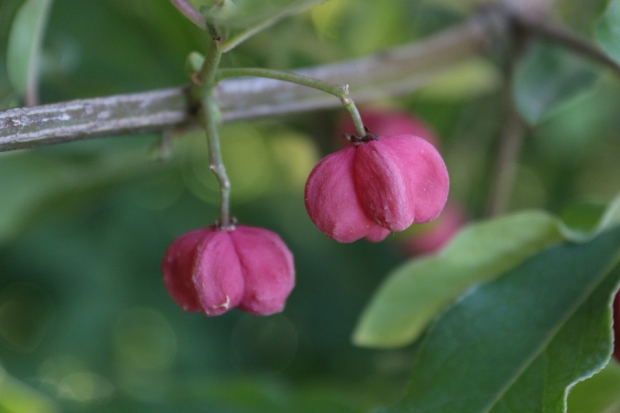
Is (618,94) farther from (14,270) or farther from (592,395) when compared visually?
(14,270)

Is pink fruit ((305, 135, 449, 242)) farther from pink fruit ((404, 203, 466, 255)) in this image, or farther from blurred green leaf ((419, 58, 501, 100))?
blurred green leaf ((419, 58, 501, 100))

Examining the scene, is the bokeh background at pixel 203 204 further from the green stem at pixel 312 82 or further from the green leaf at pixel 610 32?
the green stem at pixel 312 82

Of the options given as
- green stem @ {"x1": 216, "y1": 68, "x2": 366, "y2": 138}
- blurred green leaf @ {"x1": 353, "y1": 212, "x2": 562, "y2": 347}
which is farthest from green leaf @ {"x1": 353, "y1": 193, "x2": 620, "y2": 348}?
green stem @ {"x1": 216, "y1": 68, "x2": 366, "y2": 138}

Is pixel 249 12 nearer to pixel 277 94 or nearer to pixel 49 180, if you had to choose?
pixel 277 94

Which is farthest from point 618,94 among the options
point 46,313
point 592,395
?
point 46,313

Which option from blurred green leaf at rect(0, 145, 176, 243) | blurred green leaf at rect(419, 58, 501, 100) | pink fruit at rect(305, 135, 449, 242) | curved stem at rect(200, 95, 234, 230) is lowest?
pink fruit at rect(305, 135, 449, 242)
